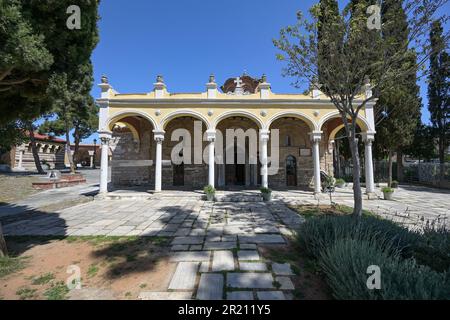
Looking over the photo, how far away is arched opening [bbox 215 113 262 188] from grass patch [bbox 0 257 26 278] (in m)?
11.4

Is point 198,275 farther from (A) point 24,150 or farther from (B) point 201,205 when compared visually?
(A) point 24,150

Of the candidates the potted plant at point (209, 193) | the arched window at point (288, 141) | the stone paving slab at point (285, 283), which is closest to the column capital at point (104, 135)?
the potted plant at point (209, 193)

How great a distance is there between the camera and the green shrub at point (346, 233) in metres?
3.88

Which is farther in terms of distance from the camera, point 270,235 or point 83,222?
point 83,222

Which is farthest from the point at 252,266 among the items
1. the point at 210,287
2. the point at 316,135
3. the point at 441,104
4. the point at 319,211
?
the point at 441,104

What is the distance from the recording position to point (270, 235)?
5609mm

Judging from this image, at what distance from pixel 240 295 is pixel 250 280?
17.3 inches

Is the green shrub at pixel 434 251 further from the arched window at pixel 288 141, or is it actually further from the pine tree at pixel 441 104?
the pine tree at pixel 441 104

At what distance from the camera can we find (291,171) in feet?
50.6

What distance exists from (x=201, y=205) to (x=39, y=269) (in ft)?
20.8

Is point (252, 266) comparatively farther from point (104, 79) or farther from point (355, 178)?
point (104, 79)

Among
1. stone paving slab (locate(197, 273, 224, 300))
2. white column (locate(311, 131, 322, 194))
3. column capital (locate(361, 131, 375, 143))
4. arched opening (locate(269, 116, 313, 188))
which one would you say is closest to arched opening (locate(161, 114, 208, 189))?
arched opening (locate(269, 116, 313, 188))

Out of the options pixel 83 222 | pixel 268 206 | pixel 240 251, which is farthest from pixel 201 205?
pixel 240 251

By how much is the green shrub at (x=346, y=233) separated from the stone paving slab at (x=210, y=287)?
1.96 metres
